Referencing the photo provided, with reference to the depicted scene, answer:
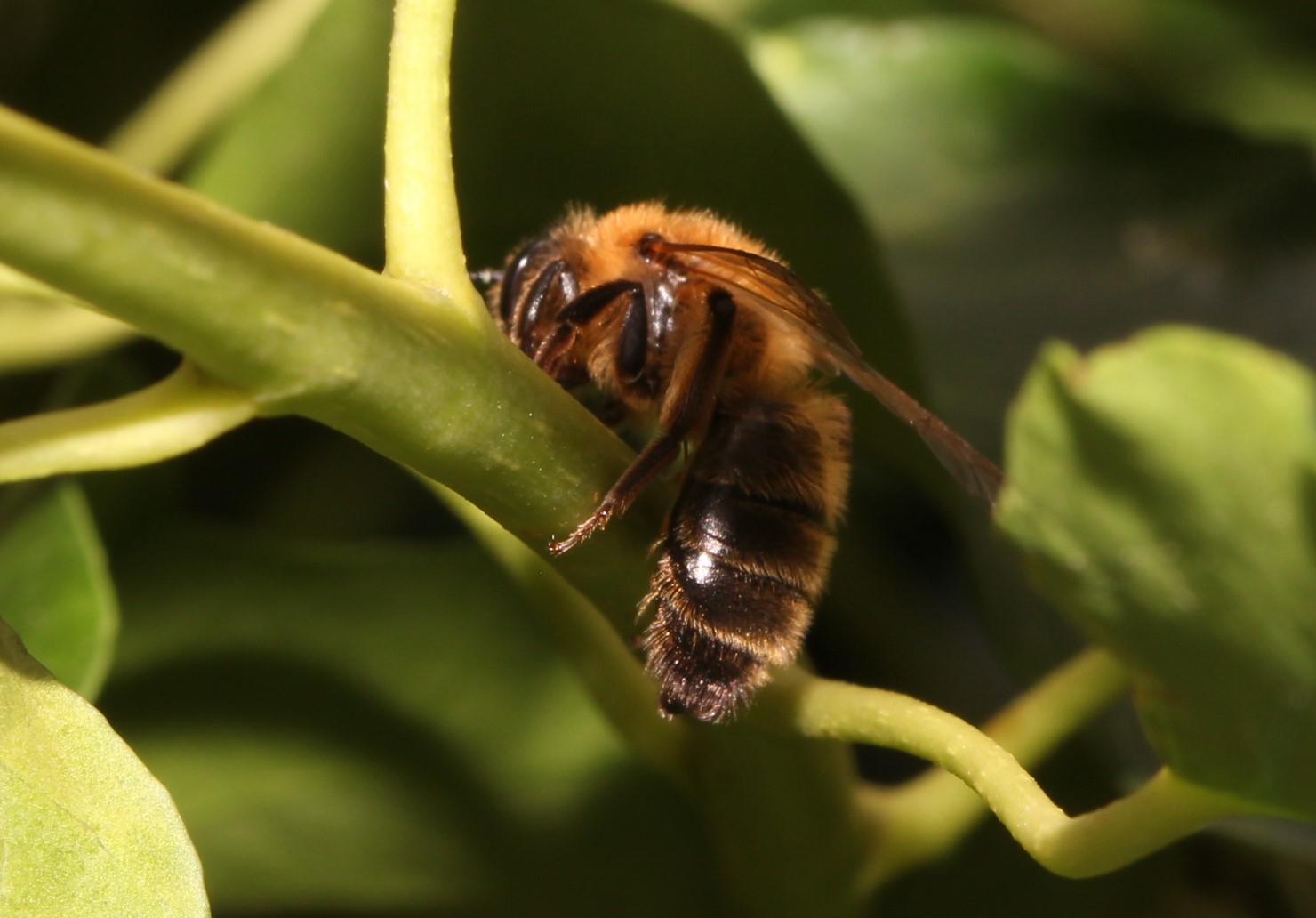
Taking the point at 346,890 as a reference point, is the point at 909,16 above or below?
above

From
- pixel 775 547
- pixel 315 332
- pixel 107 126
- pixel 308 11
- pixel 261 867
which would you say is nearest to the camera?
pixel 315 332

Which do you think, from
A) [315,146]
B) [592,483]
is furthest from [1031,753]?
[315,146]

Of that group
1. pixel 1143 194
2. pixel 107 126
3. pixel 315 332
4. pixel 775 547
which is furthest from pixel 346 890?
pixel 1143 194

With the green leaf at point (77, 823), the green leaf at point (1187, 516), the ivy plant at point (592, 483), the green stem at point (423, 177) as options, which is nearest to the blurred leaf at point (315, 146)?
the ivy plant at point (592, 483)

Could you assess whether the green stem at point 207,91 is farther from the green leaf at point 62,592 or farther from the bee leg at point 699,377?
the bee leg at point 699,377

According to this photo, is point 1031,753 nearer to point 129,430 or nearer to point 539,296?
point 539,296

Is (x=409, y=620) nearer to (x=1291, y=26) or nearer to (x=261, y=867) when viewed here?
(x=261, y=867)
